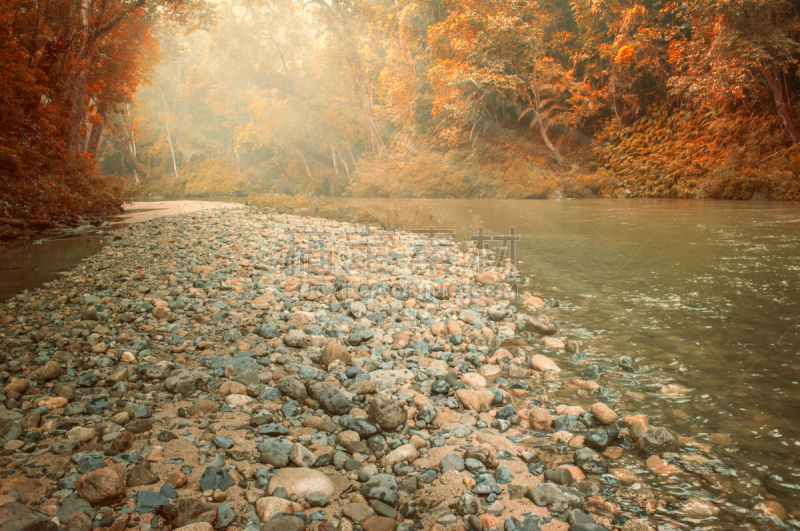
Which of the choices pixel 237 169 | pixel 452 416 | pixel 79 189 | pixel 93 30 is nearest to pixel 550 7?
pixel 93 30

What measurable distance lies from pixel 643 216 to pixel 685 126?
8773 mm

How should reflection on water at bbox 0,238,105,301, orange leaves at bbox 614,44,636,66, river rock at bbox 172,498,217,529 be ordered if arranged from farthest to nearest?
orange leaves at bbox 614,44,636,66 → reflection on water at bbox 0,238,105,301 → river rock at bbox 172,498,217,529

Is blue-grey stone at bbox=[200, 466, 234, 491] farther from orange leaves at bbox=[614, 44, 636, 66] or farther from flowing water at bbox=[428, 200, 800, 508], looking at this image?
orange leaves at bbox=[614, 44, 636, 66]

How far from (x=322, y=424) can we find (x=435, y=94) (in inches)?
945

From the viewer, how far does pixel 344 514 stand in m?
1.73

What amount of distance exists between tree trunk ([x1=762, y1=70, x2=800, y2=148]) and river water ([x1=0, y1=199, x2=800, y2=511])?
6.16m

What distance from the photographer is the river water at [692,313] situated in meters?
2.34

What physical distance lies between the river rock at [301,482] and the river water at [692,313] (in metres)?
1.76

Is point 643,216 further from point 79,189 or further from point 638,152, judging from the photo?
point 79,189

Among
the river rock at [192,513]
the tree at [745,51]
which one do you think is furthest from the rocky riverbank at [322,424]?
the tree at [745,51]

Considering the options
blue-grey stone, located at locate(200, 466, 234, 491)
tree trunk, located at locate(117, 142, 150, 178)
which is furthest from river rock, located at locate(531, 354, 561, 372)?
tree trunk, located at locate(117, 142, 150, 178)

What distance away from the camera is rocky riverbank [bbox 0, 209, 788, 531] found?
172cm

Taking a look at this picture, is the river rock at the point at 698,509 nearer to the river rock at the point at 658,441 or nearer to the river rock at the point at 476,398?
the river rock at the point at 658,441

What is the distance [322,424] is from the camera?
2.35 m
